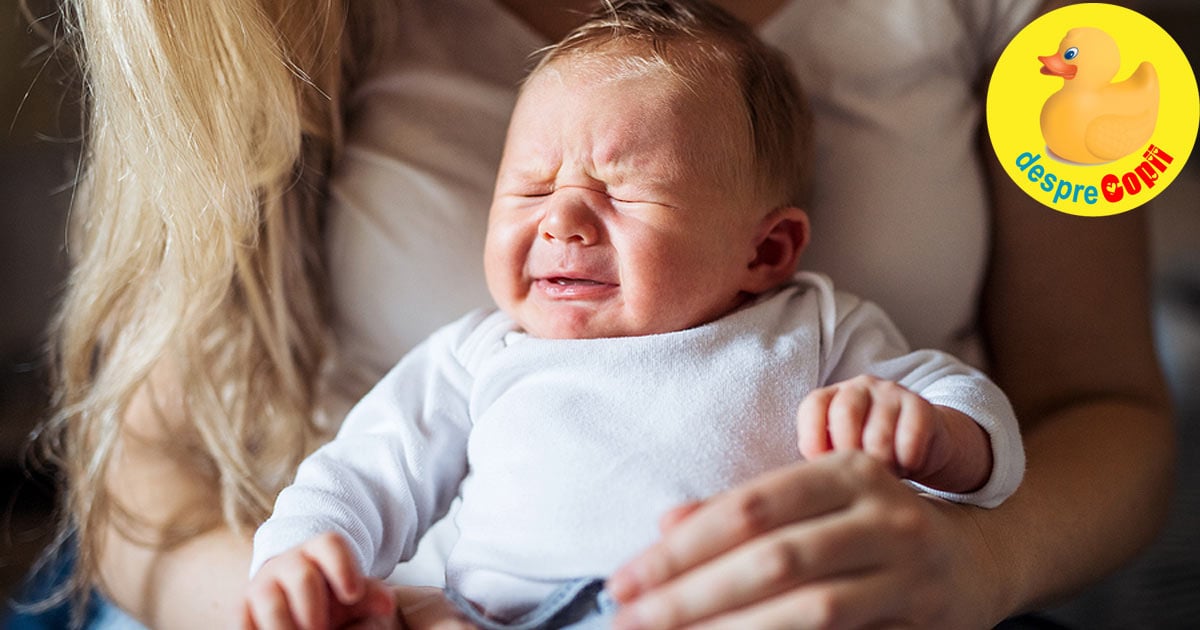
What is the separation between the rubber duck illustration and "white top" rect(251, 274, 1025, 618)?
5.9 inches

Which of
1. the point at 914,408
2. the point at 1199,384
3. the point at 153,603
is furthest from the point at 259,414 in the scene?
the point at 1199,384

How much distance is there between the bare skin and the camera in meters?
0.52

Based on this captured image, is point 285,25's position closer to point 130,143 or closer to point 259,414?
point 130,143

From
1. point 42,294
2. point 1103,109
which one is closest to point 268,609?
point 1103,109

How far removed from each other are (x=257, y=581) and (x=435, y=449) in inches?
6.3

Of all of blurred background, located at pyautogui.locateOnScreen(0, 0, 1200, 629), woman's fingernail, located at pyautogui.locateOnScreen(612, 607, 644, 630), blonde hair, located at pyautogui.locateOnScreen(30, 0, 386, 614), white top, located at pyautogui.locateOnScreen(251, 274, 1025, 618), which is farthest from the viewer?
blurred background, located at pyautogui.locateOnScreen(0, 0, 1200, 629)

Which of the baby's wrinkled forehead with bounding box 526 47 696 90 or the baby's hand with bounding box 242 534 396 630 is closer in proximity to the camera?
→ the baby's hand with bounding box 242 534 396 630

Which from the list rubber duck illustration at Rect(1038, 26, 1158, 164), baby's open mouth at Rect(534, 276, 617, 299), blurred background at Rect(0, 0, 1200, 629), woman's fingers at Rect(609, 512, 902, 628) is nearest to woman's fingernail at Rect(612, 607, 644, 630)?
woman's fingers at Rect(609, 512, 902, 628)

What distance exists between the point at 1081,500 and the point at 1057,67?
314 millimetres

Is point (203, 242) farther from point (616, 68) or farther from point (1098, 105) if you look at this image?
point (1098, 105)

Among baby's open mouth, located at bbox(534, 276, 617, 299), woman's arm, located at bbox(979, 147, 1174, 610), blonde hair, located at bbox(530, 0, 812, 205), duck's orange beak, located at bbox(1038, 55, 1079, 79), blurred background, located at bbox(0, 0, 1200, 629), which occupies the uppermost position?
duck's orange beak, located at bbox(1038, 55, 1079, 79)

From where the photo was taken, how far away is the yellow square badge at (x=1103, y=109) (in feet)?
1.84

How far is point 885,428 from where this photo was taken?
21.9 inches

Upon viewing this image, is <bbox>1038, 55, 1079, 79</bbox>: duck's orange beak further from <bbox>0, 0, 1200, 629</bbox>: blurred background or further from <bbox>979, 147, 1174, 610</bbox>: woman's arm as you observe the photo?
<bbox>0, 0, 1200, 629</bbox>: blurred background
